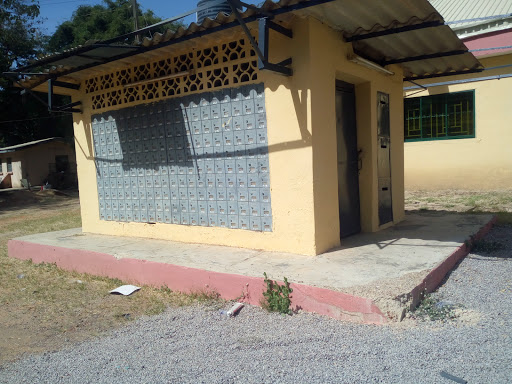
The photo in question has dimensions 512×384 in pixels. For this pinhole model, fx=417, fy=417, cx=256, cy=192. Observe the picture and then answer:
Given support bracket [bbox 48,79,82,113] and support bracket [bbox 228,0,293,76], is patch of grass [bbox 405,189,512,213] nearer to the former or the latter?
support bracket [bbox 228,0,293,76]

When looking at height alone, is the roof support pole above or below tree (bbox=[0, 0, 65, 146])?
below

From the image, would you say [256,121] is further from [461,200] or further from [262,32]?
[461,200]

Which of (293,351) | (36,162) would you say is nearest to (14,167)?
(36,162)

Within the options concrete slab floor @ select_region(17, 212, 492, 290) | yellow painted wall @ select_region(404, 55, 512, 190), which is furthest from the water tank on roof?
yellow painted wall @ select_region(404, 55, 512, 190)

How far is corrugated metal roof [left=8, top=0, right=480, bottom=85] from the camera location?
428 cm

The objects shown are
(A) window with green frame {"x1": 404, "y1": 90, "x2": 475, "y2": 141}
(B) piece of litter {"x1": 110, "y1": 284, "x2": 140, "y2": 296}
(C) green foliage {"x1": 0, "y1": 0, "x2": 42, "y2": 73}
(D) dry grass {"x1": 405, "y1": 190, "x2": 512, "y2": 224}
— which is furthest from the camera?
(C) green foliage {"x1": 0, "y1": 0, "x2": 42, "y2": 73}

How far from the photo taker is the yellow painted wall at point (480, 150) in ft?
35.2

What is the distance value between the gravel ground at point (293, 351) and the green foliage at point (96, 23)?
993 inches

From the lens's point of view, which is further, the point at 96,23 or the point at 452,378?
the point at 96,23

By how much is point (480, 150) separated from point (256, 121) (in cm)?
857

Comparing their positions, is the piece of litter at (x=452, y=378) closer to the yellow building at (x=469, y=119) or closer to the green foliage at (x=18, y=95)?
the yellow building at (x=469, y=119)

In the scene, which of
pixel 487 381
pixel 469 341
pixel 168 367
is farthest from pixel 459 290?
pixel 168 367

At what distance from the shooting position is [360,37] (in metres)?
5.11

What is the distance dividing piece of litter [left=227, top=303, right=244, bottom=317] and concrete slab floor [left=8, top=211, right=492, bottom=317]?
309mm
